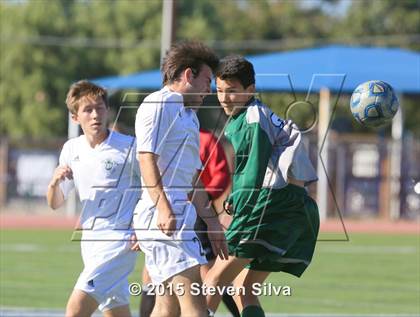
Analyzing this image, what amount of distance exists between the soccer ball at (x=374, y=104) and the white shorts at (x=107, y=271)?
7.20ft

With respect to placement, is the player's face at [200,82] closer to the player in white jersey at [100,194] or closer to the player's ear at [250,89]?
the player's ear at [250,89]

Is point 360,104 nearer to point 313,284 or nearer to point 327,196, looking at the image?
point 313,284

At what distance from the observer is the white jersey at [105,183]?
8109 mm

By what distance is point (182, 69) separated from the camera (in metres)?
7.45

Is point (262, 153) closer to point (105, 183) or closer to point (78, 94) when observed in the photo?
point (105, 183)

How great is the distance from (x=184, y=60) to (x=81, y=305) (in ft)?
6.00

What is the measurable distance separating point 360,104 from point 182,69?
1.98 metres

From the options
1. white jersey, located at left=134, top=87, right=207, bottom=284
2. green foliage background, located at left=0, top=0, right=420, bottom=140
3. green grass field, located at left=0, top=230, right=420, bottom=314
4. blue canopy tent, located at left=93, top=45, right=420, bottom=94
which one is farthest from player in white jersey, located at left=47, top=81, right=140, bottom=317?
green foliage background, located at left=0, top=0, right=420, bottom=140

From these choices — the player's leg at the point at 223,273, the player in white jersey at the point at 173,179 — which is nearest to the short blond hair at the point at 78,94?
the player in white jersey at the point at 173,179

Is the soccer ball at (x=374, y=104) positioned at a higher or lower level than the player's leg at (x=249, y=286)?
higher

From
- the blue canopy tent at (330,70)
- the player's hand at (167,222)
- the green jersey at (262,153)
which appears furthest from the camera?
the blue canopy tent at (330,70)

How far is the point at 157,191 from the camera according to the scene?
7043mm

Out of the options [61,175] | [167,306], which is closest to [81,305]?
[167,306]

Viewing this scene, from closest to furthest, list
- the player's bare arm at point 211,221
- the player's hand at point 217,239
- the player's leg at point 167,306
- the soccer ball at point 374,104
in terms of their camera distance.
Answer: the player's leg at point 167,306 → the player's bare arm at point 211,221 → the player's hand at point 217,239 → the soccer ball at point 374,104
